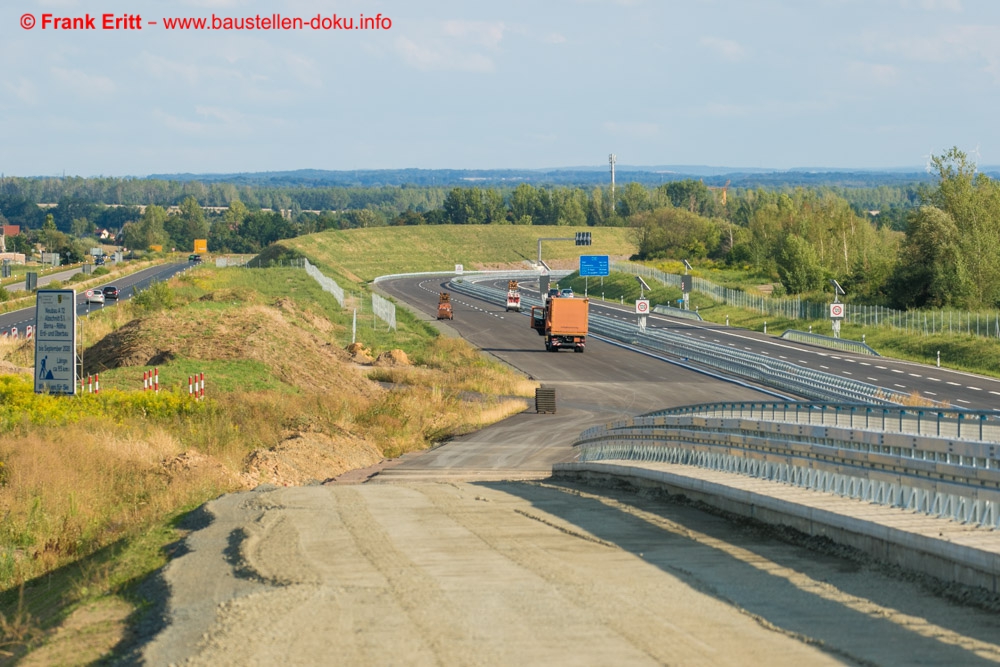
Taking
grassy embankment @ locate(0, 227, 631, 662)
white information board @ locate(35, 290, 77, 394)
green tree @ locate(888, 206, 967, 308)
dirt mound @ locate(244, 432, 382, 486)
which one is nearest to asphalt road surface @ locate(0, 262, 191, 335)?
grassy embankment @ locate(0, 227, 631, 662)

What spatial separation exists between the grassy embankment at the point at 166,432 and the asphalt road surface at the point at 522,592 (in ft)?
4.01

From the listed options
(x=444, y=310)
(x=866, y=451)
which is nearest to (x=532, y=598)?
(x=866, y=451)

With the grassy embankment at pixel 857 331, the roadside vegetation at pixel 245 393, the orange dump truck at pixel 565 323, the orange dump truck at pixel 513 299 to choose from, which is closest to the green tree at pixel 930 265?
the roadside vegetation at pixel 245 393

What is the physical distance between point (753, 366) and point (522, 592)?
4824 cm

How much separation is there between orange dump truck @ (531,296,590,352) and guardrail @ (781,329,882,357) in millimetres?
15064

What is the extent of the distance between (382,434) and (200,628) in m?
25.9

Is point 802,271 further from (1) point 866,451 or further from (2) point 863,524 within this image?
(2) point 863,524

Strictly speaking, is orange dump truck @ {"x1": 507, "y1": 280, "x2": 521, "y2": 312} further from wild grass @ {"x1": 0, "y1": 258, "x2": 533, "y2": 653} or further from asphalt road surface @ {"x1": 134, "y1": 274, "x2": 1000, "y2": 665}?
asphalt road surface @ {"x1": 134, "y1": 274, "x2": 1000, "y2": 665}

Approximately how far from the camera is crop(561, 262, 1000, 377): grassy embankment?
64188 mm

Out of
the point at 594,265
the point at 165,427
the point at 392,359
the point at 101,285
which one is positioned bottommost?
the point at 101,285

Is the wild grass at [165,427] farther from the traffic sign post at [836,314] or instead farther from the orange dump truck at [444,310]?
the traffic sign post at [836,314]

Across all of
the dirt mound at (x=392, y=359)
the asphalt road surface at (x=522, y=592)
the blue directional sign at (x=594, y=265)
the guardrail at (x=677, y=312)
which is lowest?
the guardrail at (x=677, y=312)

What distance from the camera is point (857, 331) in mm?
79375

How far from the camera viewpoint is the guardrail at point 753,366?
157ft
